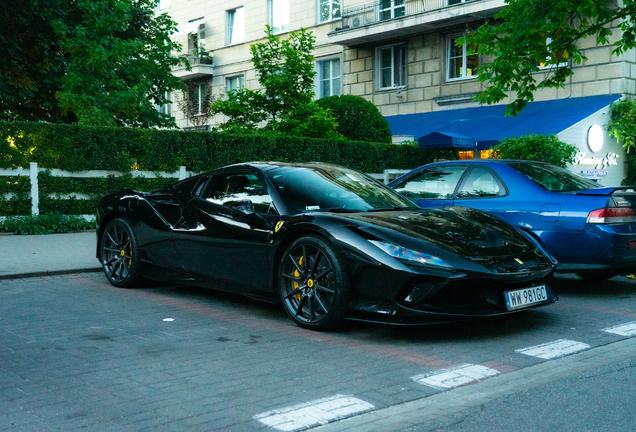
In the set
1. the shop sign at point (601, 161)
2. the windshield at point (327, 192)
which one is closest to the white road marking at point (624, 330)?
the windshield at point (327, 192)

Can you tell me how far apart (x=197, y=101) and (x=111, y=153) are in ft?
71.2

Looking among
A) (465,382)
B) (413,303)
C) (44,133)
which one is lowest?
(465,382)

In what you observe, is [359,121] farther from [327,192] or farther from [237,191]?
[327,192]

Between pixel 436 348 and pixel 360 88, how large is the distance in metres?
23.0

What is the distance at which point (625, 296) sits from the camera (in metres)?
7.36

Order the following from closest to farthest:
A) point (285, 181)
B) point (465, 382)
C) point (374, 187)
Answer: point (465, 382), point (285, 181), point (374, 187)

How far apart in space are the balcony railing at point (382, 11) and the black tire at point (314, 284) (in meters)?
19.7

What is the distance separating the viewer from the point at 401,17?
24.3 m

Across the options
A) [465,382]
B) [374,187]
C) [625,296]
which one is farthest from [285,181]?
[625,296]

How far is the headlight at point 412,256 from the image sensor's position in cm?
501

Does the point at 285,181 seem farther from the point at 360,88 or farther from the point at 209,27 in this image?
the point at 209,27

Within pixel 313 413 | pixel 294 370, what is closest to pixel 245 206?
pixel 294 370

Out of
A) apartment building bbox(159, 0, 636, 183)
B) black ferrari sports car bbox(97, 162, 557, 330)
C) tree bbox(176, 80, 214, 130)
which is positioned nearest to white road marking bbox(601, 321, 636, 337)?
black ferrari sports car bbox(97, 162, 557, 330)

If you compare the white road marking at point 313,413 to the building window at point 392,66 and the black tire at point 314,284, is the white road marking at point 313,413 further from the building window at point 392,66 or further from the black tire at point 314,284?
the building window at point 392,66
